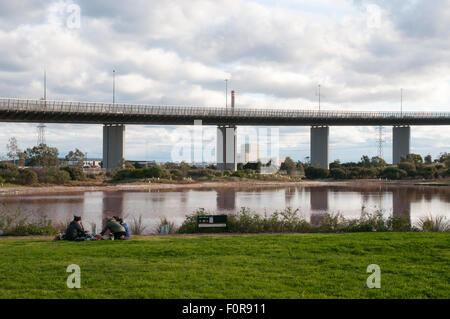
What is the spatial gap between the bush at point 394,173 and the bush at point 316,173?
33.1ft

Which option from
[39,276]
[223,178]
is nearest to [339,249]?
[39,276]

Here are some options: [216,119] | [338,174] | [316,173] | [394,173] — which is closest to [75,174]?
[216,119]

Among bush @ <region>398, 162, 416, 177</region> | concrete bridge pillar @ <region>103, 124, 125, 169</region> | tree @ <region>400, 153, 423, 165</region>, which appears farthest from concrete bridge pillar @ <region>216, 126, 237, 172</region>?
tree @ <region>400, 153, 423, 165</region>

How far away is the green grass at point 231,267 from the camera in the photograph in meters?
6.70

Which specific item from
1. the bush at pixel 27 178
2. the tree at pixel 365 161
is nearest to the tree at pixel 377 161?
the tree at pixel 365 161

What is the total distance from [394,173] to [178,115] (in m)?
38.5

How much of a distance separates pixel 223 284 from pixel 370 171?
246ft

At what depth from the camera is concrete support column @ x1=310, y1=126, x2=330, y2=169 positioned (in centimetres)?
8400

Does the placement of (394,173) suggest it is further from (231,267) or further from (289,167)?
(231,267)

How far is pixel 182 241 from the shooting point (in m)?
11.6

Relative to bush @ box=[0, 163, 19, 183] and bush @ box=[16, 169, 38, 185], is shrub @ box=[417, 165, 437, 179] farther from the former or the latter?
bush @ box=[0, 163, 19, 183]

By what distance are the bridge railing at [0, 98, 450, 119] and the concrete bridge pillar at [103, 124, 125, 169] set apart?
15.2 feet

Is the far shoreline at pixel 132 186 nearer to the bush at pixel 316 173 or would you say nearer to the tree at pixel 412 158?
the bush at pixel 316 173
